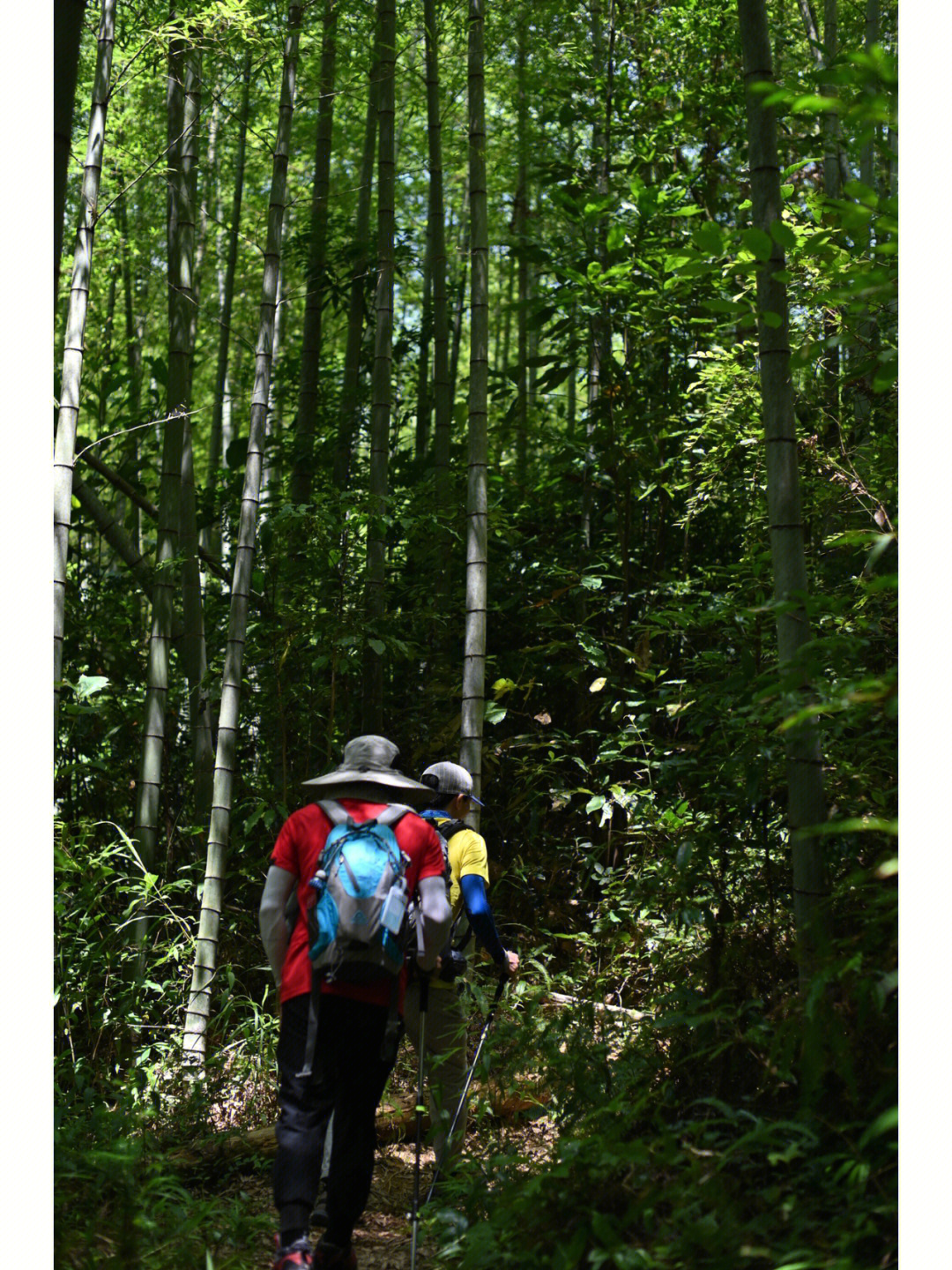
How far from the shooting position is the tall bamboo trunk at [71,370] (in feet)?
11.8

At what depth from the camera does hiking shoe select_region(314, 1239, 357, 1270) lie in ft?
8.50

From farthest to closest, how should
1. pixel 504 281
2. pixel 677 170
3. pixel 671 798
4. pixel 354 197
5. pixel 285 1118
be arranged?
pixel 504 281
pixel 354 197
pixel 677 170
pixel 671 798
pixel 285 1118

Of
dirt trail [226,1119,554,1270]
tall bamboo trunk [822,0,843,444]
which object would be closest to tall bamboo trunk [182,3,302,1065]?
dirt trail [226,1119,554,1270]

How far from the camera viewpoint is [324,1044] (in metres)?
2.59

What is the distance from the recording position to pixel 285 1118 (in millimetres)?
2570

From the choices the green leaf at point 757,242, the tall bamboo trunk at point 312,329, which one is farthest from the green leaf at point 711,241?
the tall bamboo trunk at point 312,329

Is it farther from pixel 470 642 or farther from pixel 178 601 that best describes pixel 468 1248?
pixel 178 601

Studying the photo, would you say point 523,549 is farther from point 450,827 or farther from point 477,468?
point 450,827

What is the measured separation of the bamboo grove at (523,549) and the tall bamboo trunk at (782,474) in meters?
0.01

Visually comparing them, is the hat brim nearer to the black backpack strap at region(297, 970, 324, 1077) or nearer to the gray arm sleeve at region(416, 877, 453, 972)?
the gray arm sleeve at region(416, 877, 453, 972)

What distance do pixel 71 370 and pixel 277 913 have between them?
203 centimetres
